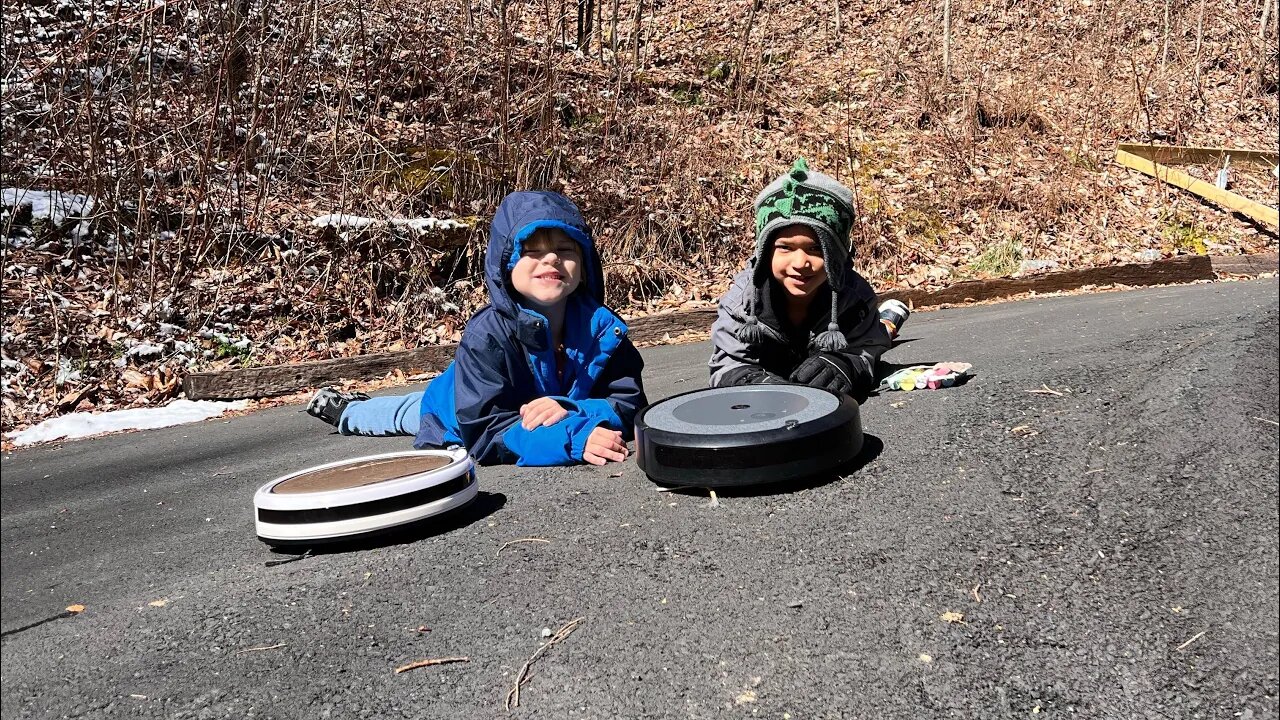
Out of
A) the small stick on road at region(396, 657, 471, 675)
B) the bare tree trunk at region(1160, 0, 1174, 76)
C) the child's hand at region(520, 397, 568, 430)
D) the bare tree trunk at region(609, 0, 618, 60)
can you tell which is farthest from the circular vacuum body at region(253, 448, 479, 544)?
the bare tree trunk at region(1160, 0, 1174, 76)

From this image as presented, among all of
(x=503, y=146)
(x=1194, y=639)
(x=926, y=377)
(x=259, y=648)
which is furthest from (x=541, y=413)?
(x=503, y=146)

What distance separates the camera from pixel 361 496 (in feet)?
5.96

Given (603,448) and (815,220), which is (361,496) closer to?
(603,448)

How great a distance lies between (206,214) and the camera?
684cm

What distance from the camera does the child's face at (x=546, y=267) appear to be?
2.82 m

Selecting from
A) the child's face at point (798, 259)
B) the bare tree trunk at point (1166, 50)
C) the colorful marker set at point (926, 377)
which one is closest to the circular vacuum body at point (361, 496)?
the child's face at point (798, 259)

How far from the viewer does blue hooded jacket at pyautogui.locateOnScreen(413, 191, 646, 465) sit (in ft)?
9.45

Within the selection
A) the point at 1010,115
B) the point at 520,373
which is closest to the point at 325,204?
the point at 520,373

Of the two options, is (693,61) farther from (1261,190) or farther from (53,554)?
(53,554)

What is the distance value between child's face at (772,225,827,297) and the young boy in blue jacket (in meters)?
0.64

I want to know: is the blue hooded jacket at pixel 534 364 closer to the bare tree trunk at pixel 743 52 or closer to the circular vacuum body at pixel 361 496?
the circular vacuum body at pixel 361 496

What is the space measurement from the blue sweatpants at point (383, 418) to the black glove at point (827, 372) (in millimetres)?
1552

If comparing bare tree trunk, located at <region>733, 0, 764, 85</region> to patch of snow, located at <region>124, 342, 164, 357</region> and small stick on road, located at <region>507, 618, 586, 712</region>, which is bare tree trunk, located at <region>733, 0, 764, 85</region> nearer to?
patch of snow, located at <region>124, 342, 164, 357</region>

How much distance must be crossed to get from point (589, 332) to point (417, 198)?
5.56 m
